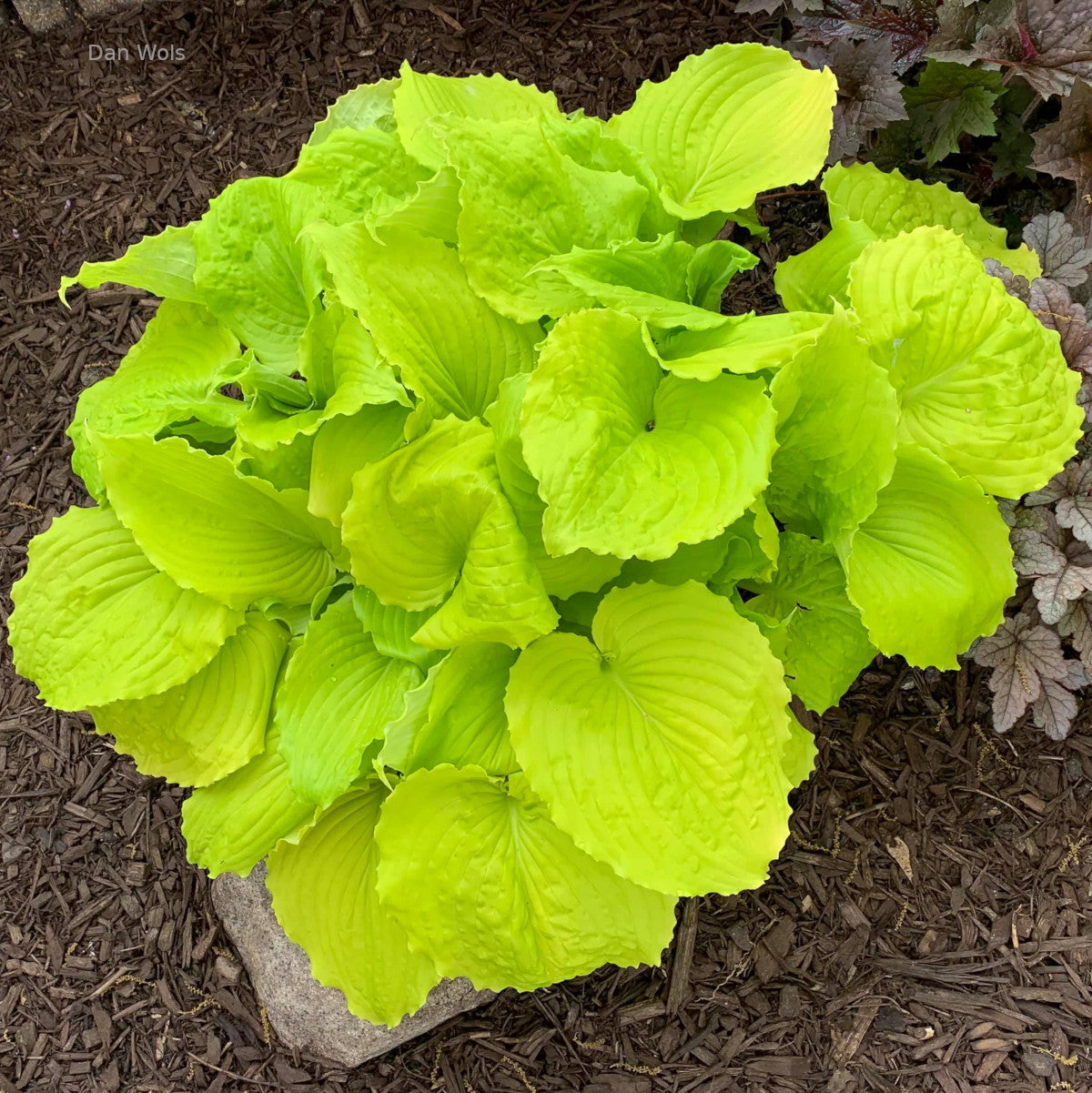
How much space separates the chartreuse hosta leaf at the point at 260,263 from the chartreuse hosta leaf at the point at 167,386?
0.24ft

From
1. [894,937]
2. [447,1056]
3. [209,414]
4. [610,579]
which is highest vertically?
[209,414]

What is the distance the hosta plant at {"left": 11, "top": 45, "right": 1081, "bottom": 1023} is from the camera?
121cm

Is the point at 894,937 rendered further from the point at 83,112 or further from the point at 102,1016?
the point at 83,112

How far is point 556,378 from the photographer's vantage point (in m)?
1.14

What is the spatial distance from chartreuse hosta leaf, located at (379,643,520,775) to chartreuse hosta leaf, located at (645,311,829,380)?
1.59 ft

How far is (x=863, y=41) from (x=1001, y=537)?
948 mm

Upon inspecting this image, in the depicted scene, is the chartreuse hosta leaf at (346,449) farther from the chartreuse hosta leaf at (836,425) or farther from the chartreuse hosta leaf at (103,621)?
the chartreuse hosta leaf at (836,425)

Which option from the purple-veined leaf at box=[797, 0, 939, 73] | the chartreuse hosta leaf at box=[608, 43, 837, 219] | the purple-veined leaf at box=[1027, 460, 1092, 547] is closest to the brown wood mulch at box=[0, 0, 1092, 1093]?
the purple-veined leaf at box=[797, 0, 939, 73]

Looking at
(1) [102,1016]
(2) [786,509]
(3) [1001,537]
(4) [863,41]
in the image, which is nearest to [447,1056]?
(1) [102,1016]

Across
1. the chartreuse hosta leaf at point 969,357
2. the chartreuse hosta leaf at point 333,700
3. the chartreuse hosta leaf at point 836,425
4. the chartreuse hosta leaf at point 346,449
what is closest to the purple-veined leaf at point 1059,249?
the chartreuse hosta leaf at point 969,357

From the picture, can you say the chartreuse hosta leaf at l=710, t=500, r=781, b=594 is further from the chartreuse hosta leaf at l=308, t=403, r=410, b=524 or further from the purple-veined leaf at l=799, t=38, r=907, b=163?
the purple-veined leaf at l=799, t=38, r=907, b=163

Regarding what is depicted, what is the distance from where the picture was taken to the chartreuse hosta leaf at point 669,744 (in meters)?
1.20

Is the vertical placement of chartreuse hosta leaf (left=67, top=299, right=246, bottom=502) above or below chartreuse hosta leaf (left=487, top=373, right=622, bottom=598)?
above

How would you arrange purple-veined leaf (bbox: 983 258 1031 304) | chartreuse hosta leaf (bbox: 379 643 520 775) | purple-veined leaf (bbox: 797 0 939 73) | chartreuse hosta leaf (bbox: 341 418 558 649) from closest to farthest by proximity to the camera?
chartreuse hosta leaf (bbox: 341 418 558 649), chartreuse hosta leaf (bbox: 379 643 520 775), purple-veined leaf (bbox: 983 258 1031 304), purple-veined leaf (bbox: 797 0 939 73)
